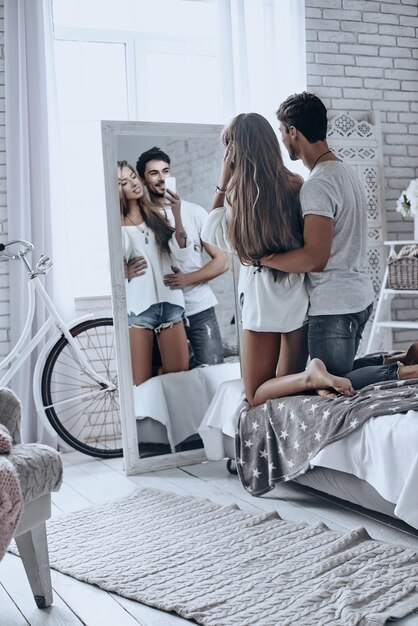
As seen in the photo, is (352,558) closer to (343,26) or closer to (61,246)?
(61,246)

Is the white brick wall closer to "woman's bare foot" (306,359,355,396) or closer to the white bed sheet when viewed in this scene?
the white bed sheet

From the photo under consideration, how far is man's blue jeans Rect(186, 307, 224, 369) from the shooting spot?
368 cm

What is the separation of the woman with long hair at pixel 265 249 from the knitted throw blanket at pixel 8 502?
1.36m

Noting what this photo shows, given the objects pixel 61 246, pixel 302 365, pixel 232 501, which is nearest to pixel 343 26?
pixel 61 246

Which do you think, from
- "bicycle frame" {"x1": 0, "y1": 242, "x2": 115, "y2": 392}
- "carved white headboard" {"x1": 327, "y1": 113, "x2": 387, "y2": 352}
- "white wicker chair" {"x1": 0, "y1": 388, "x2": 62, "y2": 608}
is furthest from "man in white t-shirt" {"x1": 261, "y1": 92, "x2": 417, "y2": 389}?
"carved white headboard" {"x1": 327, "y1": 113, "x2": 387, "y2": 352}

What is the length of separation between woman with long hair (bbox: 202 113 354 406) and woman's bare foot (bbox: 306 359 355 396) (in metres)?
0.09

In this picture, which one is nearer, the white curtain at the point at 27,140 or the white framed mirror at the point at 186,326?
the white framed mirror at the point at 186,326

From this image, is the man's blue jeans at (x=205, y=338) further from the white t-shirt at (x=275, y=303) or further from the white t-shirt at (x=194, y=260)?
the white t-shirt at (x=275, y=303)

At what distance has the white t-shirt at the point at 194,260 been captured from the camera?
12.1ft

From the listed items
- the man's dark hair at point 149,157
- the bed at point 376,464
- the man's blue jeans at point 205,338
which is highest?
the man's dark hair at point 149,157

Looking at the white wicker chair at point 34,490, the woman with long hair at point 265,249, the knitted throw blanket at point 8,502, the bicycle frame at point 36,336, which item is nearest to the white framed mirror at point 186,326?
the bicycle frame at point 36,336

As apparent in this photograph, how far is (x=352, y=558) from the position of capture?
93.0 inches

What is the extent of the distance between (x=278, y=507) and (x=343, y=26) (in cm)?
298

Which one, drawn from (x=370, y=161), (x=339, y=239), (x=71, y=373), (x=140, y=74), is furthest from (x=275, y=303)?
(x=370, y=161)
